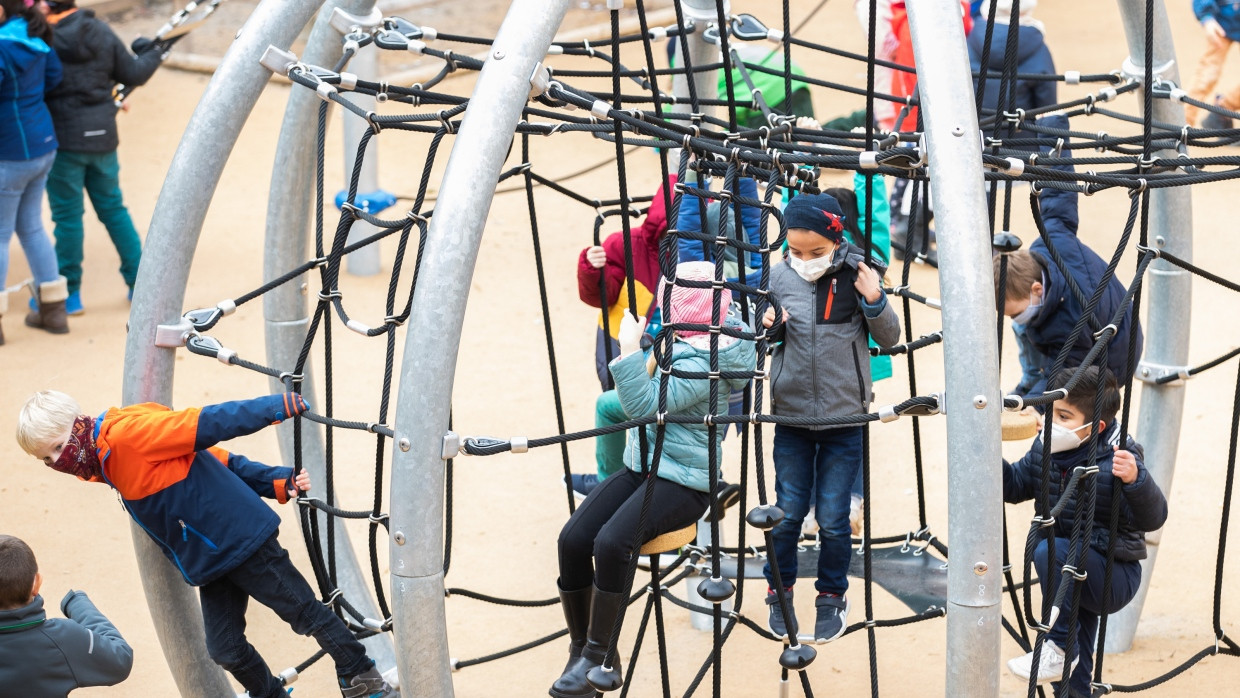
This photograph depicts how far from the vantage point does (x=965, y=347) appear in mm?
2393

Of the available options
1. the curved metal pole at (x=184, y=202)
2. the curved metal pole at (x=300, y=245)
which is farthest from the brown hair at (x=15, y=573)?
the curved metal pole at (x=300, y=245)

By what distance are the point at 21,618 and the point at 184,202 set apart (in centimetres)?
97

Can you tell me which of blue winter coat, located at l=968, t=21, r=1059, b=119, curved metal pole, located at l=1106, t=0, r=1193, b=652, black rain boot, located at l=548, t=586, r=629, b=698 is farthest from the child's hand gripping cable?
blue winter coat, located at l=968, t=21, r=1059, b=119

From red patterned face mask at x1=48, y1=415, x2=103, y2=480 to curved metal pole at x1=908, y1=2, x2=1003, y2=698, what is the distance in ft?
6.05

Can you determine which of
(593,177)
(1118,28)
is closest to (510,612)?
(593,177)

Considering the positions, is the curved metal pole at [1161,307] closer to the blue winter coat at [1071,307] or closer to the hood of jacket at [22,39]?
the blue winter coat at [1071,307]

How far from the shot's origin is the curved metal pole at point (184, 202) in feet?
10.3

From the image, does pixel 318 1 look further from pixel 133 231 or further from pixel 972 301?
pixel 133 231

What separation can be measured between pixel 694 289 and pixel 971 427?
95cm

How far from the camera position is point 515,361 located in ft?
19.4

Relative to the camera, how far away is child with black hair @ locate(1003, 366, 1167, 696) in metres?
3.18

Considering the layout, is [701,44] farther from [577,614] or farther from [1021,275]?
[577,614]

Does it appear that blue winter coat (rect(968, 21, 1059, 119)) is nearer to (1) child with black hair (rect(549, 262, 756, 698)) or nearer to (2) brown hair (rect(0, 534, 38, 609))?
(1) child with black hair (rect(549, 262, 756, 698))

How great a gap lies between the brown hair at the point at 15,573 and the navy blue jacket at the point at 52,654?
0.07ft
